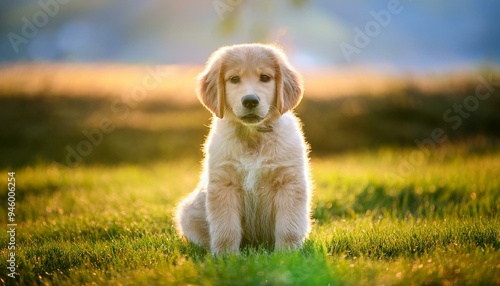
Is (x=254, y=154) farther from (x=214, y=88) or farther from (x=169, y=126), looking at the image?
(x=169, y=126)

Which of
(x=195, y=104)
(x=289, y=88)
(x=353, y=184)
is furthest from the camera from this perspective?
(x=195, y=104)

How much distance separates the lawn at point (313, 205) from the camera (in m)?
3.66

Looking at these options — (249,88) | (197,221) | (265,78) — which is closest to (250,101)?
(249,88)

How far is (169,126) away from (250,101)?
27.1 feet

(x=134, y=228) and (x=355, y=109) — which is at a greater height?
(x=355, y=109)

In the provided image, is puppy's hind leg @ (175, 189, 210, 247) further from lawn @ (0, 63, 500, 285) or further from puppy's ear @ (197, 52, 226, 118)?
puppy's ear @ (197, 52, 226, 118)

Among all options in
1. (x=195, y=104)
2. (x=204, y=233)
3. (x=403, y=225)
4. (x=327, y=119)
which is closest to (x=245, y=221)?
(x=204, y=233)

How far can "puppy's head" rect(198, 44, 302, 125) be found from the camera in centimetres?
424

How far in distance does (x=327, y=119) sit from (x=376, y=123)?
Answer: 1057mm

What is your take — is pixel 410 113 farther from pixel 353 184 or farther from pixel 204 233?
pixel 204 233

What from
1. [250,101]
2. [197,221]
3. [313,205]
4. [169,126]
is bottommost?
[313,205]

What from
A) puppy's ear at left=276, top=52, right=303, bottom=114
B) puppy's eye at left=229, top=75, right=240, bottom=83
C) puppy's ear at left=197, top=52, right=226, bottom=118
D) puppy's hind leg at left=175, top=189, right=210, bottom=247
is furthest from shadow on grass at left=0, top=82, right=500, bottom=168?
puppy's ear at left=276, top=52, right=303, bottom=114

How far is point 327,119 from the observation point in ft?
40.3

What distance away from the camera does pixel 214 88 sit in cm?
450
